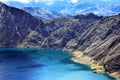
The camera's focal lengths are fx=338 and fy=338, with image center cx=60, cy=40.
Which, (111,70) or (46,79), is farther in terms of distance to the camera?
(111,70)

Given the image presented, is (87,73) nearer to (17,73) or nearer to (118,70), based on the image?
(118,70)

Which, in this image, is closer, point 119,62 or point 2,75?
point 2,75

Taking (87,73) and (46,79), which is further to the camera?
(87,73)

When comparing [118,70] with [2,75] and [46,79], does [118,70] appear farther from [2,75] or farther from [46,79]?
[2,75]


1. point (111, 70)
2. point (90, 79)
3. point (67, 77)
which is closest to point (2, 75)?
point (67, 77)

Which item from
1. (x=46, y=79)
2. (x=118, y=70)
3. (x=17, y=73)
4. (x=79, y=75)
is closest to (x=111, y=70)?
(x=118, y=70)

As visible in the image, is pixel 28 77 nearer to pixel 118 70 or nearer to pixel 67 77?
pixel 67 77

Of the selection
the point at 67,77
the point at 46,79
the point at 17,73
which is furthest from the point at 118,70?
the point at 17,73
